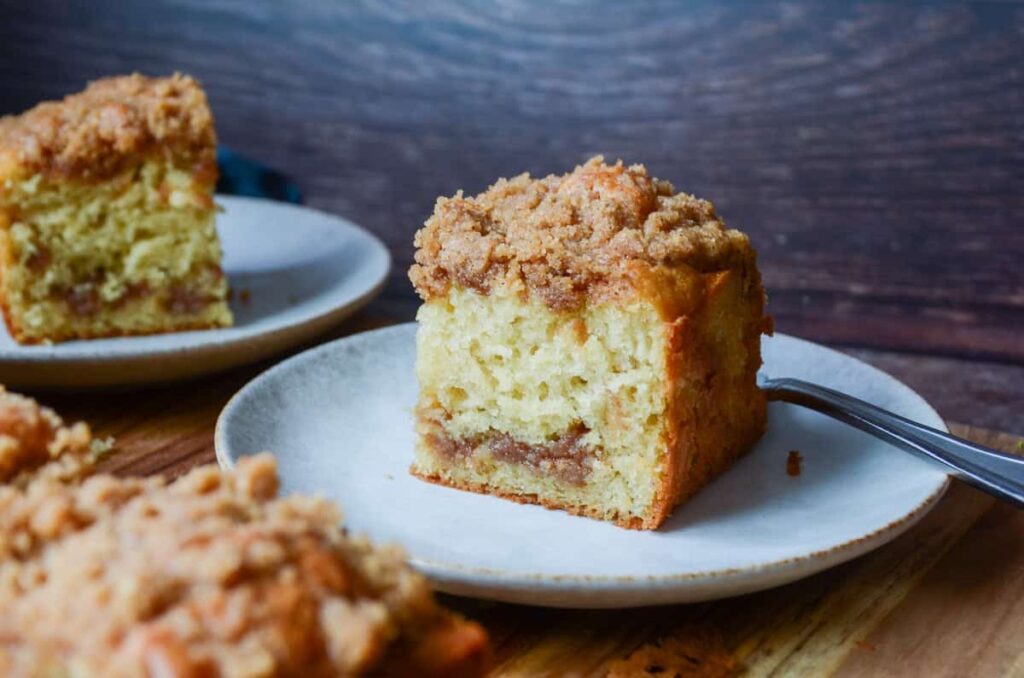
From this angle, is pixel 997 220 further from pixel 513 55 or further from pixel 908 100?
pixel 513 55

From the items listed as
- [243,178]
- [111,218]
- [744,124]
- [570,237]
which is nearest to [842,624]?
[570,237]

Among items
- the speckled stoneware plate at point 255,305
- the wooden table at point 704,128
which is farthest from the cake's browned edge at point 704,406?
the speckled stoneware plate at point 255,305

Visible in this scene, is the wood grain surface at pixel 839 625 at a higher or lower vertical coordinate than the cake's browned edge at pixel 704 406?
lower

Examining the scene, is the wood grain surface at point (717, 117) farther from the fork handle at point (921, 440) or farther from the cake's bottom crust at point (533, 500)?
the cake's bottom crust at point (533, 500)

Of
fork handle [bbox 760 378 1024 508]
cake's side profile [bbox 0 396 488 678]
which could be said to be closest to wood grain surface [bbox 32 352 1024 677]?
A: fork handle [bbox 760 378 1024 508]

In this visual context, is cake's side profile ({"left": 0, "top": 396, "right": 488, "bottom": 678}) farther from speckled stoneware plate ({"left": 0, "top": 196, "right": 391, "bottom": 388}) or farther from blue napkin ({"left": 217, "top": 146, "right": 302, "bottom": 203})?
blue napkin ({"left": 217, "top": 146, "right": 302, "bottom": 203})

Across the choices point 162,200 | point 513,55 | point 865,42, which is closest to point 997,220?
point 865,42
